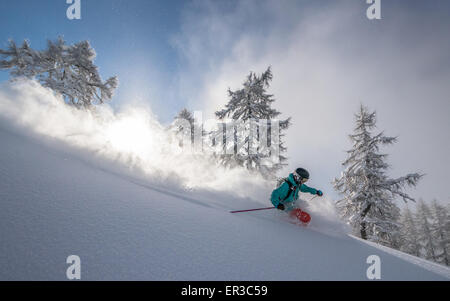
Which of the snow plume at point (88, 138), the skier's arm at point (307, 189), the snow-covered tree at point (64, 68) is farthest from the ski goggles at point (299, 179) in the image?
the snow-covered tree at point (64, 68)

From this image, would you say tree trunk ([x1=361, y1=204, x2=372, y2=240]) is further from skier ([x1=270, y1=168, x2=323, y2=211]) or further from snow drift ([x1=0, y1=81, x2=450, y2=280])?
skier ([x1=270, y1=168, x2=323, y2=211])

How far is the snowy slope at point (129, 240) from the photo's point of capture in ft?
4.90

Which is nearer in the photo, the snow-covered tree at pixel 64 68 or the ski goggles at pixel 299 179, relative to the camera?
the ski goggles at pixel 299 179

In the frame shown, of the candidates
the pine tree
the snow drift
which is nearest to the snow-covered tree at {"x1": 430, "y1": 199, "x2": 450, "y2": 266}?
the pine tree

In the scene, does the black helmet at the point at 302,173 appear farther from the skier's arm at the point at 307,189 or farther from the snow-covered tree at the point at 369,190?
the snow-covered tree at the point at 369,190

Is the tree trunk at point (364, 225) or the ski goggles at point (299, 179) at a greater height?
the ski goggles at point (299, 179)

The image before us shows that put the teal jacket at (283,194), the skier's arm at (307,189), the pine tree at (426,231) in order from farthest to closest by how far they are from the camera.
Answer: the pine tree at (426,231)
the skier's arm at (307,189)
the teal jacket at (283,194)

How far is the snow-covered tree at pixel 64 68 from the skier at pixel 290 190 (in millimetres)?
14095

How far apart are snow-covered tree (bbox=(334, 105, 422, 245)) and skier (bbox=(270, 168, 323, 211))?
9.89m

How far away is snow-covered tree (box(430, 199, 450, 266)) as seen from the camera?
25125mm

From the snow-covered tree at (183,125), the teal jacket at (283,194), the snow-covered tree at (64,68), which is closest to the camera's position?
the teal jacket at (283,194)

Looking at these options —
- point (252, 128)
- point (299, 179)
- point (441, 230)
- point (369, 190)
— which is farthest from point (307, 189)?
point (441, 230)
